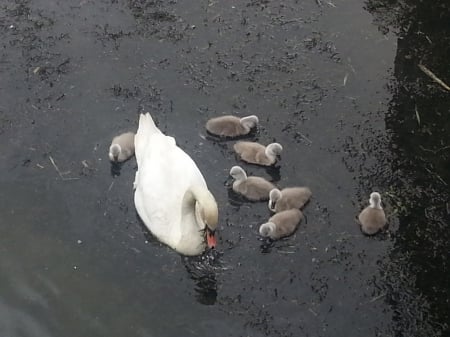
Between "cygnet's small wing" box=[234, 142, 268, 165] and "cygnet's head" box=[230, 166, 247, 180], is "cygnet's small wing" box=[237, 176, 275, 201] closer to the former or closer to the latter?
"cygnet's head" box=[230, 166, 247, 180]

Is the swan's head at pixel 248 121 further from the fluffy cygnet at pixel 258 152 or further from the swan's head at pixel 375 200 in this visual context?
the swan's head at pixel 375 200

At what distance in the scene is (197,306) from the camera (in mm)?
5309

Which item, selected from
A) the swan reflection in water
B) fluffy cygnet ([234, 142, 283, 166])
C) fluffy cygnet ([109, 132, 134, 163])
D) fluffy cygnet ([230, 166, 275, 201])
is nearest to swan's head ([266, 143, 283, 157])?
fluffy cygnet ([234, 142, 283, 166])

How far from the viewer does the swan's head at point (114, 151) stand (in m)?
6.31

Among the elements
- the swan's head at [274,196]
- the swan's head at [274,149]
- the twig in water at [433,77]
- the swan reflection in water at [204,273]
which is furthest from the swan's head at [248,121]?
the twig in water at [433,77]

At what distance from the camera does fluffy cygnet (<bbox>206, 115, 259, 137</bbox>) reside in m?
6.54

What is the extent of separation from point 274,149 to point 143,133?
1.12m

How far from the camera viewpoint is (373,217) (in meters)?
5.71

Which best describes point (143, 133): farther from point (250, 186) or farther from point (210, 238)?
point (210, 238)

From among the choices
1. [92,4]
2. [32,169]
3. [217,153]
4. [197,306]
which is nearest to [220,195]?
[217,153]

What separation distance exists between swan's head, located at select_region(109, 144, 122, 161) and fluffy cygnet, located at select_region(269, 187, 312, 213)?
1399 mm

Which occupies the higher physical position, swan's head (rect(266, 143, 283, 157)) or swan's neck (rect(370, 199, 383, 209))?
swan's neck (rect(370, 199, 383, 209))

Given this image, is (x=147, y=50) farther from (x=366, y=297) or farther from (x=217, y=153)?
(x=366, y=297)

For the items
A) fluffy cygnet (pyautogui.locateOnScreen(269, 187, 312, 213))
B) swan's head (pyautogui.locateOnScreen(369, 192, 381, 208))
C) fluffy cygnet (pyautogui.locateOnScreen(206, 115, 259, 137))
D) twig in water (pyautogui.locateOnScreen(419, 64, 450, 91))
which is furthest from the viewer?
twig in water (pyautogui.locateOnScreen(419, 64, 450, 91))
